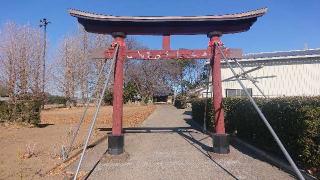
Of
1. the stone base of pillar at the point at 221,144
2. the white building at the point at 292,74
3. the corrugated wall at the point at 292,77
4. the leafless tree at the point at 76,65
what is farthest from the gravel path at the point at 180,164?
the leafless tree at the point at 76,65

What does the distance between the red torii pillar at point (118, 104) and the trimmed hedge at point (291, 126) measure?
14.7 feet

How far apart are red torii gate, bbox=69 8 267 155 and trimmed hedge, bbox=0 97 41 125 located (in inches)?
406

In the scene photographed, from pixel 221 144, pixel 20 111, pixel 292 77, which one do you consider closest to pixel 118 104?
pixel 221 144

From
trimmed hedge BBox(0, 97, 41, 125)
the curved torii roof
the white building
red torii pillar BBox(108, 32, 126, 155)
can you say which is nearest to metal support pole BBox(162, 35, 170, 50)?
the curved torii roof

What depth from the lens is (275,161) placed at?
9414 mm

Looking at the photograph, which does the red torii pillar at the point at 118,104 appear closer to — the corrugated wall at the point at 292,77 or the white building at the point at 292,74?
the white building at the point at 292,74

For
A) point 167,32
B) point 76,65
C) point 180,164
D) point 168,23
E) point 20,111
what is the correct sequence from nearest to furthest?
point 180,164
point 168,23
point 167,32
point 20,111
point 76,65

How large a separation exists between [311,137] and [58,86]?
Result: 53.9m

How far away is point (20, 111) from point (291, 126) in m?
16.1

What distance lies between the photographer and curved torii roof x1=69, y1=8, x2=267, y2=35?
11.4m

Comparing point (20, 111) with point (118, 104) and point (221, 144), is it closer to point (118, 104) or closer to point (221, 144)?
point (118, 104)

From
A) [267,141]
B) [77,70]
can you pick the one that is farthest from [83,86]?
[267,141]

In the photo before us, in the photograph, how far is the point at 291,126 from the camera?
9109 mm

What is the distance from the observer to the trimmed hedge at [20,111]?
66.6ft
